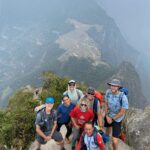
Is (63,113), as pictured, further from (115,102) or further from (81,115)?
(115,102)

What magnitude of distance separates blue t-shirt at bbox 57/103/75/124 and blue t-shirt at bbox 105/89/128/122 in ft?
5.56

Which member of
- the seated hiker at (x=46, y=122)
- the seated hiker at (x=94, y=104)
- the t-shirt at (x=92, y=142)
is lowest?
the t-shirt at (x=92, y=142)

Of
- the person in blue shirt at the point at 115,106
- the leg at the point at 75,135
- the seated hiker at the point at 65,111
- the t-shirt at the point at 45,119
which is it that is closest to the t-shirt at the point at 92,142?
the leg at the point at 75,135

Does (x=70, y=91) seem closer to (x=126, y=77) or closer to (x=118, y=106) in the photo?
(x=118, y=106)

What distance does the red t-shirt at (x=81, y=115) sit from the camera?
15.6 meters

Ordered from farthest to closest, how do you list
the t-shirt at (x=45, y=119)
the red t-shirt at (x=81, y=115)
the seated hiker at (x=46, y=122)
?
the red t-shirt at (x=81, y=115) → the t-shirt at (x=45, y=119) → the seated hiker at (x=46, y=122)

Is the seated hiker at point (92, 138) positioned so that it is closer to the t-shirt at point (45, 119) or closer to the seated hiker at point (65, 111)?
the t-shirt at point (45, 119)

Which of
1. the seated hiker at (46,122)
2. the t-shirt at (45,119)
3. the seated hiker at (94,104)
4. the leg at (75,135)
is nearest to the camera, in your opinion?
the seated hiker at (46,122)

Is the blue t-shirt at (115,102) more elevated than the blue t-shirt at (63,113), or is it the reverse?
the blue t-shirt at (115,102)

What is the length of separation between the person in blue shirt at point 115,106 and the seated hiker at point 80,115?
0.99 metres

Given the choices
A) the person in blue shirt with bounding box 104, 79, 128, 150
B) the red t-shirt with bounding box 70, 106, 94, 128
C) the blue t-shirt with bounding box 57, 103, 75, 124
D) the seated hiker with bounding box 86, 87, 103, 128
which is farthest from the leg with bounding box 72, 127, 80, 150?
the person in blue shirt with bounding box 104, 79, 128, 150

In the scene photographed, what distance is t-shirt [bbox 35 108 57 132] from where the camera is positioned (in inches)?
607

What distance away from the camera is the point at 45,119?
15.6m

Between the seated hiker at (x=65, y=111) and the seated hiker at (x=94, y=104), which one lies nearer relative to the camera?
the seated hiker at (x=94, y=104)
